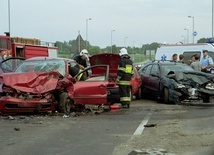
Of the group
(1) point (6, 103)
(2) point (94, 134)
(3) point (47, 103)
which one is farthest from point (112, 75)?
(2) point (94, 134)

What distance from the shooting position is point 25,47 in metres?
24.5

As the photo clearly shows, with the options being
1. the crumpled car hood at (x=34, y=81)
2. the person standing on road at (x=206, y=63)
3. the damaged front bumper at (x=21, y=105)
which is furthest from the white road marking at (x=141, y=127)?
the person standing on road at (x=206, y=63)

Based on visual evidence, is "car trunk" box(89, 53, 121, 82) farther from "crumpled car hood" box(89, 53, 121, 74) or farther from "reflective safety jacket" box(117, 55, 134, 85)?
"reflective safety jacket" box(117, 55, 134, 85)

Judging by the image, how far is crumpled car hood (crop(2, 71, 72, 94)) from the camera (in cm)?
966

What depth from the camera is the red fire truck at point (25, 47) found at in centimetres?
2237

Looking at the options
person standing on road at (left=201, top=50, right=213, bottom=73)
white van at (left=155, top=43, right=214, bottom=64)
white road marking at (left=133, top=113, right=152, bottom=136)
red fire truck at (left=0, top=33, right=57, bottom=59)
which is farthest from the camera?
red fire truck at (left=0, top=33, right=57, bottom=59)

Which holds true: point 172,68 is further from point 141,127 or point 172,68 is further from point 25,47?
point 25,47

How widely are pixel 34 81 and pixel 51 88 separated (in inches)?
18.9

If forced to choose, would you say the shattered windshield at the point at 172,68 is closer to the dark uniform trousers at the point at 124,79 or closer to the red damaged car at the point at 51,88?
the dark uniform trousers at the point at 124,79

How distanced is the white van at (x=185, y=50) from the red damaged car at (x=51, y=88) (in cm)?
1064

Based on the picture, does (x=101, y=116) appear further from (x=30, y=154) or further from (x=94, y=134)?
(x=30, y=154)

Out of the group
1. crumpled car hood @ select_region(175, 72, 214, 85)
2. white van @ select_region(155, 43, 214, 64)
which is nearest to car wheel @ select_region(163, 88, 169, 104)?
crumpled car hood @ select_region(175, 72, 214, 85)

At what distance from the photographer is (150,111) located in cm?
1150

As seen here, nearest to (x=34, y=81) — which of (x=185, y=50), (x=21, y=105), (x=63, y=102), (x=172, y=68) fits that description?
(x=21, y=105)
